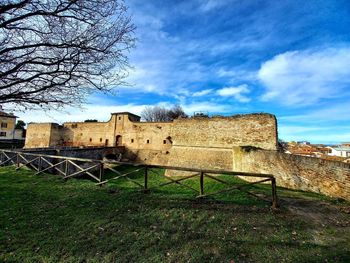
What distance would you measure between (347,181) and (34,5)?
31.7 feet

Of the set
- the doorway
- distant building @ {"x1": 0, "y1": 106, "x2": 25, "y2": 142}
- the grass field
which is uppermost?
distant building @ {"x1": 0, "y1": 106, "x2": 25, "y2": 142}

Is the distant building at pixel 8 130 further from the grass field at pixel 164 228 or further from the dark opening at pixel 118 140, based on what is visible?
the grass field at pixel 164 228

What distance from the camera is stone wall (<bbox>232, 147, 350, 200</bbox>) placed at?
6083mm

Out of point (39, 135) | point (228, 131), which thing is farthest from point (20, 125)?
point (228, 131)

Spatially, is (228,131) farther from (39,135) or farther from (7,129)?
(7,129)

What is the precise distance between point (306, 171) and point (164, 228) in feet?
21.6

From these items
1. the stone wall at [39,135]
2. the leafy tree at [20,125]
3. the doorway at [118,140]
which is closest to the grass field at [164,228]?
the doorway at [118,140]

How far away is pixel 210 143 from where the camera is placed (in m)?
16.5

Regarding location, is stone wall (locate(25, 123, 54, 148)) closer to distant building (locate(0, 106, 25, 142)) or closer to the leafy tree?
distant building (locate(0, 106, 25, 142))

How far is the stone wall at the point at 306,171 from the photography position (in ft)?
20.0

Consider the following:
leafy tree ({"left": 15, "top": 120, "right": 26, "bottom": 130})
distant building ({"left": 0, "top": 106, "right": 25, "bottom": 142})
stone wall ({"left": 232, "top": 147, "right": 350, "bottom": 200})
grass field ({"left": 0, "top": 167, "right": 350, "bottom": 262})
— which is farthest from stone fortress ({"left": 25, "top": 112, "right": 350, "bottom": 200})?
leafy tree ({"left": 15, "top": 120, "right": 26, "bottom": 130})

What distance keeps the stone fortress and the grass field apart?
Result: 117 cm

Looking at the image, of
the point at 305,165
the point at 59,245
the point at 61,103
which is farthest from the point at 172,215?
the point at 305,165

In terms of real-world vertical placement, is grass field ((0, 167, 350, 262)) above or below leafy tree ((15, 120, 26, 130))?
below
